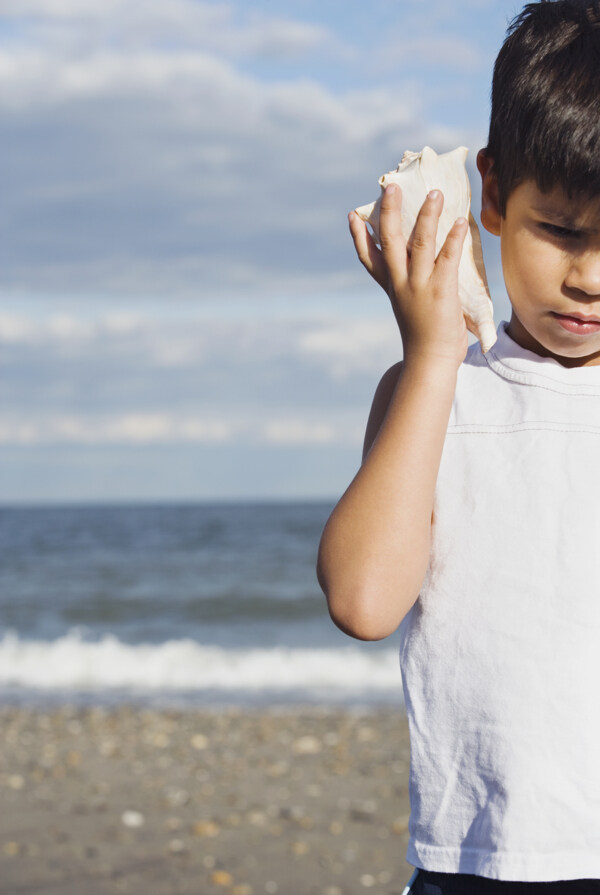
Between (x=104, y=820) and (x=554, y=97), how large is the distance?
6.13 m

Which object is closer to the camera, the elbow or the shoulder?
the elbow

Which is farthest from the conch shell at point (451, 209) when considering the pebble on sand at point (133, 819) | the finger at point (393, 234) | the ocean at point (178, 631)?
the ocean at point (178, 631)

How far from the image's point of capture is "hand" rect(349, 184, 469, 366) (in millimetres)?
1323

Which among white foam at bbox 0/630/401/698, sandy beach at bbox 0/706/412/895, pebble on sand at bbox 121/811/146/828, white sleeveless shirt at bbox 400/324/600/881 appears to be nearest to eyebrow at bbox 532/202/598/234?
white sleeveless shirt at bbox 400/324/600/881

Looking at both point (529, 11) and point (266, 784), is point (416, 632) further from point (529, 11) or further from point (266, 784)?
point (266, 784)

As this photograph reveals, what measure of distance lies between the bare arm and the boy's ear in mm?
141

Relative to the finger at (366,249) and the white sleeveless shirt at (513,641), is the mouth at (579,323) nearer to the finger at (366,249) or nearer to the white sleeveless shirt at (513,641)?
the white sleeveless shirt at (513,641)

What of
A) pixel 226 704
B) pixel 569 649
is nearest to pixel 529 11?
pixel 569 649

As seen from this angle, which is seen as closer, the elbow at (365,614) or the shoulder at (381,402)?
the elbow at (365,614)

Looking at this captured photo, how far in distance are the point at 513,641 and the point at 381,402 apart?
401 millimetres

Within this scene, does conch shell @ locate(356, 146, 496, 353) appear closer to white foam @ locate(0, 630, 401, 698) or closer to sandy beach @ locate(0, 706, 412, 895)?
sandy beach @ locate(0, 706, 412, 895)

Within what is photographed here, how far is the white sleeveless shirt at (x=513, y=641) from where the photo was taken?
132 cm

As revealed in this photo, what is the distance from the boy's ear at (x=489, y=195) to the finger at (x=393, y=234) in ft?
0.56

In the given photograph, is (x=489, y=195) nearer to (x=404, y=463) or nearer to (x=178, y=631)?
(x=404, y=463)
